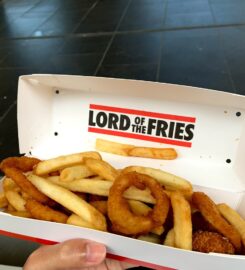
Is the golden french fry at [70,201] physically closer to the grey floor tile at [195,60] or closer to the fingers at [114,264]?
the fingers at [114,264]

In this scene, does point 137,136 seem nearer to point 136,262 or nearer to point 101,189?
point 101,189

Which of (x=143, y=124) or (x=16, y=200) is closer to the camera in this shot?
(x=16, y=200)

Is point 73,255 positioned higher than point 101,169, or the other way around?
point 101,169

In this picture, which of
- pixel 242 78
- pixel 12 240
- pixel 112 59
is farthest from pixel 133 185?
pixel 112 59

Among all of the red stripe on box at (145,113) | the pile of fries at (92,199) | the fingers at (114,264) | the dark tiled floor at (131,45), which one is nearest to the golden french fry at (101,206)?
the pile of fries at (92,199)

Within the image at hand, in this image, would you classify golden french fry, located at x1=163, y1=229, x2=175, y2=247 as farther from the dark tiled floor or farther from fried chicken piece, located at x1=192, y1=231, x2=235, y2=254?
the dark tiled floor

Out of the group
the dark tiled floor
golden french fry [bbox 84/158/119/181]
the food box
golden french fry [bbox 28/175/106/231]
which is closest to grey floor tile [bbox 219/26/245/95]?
the dark tiled floor

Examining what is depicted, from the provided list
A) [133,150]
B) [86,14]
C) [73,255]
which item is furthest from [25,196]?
[86,14]

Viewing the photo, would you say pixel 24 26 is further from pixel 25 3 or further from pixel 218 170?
pixel 218 170
